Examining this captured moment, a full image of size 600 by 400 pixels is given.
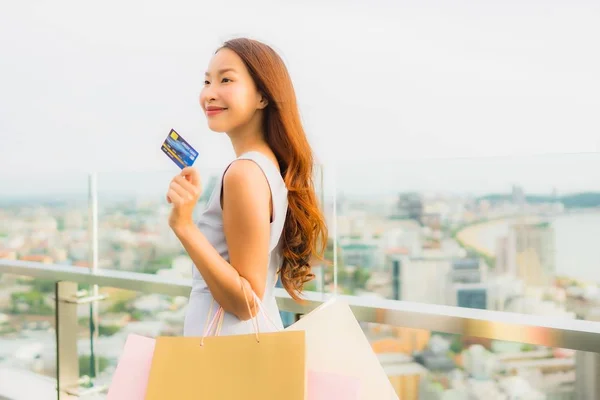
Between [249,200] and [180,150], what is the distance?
15 centimetres

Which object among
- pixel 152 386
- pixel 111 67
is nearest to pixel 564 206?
pixel 152 386

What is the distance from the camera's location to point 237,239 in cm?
103

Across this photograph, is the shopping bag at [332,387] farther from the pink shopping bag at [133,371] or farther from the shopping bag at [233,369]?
the pink shopping bag at [133,371]

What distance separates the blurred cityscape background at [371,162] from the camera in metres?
1.49

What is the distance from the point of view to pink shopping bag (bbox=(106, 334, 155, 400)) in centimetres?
82

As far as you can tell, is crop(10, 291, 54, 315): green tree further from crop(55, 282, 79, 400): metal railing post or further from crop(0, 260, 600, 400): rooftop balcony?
crop(0, 260, 600, 400): rooftop balcony

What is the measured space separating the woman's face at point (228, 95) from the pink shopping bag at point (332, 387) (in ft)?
1.90

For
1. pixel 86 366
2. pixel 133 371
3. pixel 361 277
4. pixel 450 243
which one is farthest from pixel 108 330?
pixel 133 371

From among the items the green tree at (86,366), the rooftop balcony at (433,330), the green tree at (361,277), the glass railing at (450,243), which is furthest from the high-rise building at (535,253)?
the green tree at (86,366)

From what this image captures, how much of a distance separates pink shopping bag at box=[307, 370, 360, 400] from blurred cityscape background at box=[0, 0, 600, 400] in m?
0.46

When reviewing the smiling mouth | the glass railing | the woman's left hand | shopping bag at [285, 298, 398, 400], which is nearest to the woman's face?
the smiling mouth

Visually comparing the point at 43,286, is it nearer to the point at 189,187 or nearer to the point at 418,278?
the point at 418,278

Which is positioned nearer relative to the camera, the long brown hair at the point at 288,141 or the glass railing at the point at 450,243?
the long brown hair at the point at 288,141

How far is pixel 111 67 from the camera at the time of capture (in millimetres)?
5406
